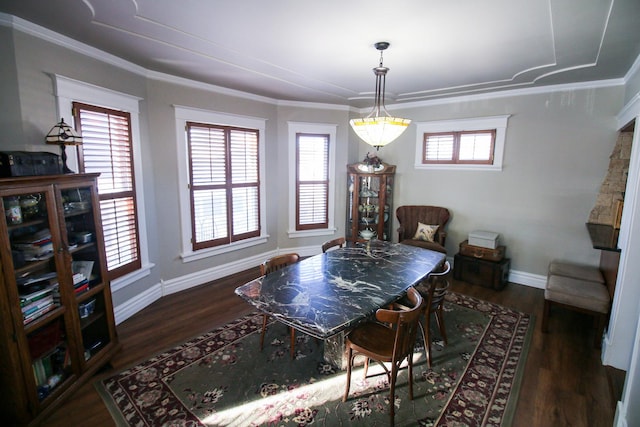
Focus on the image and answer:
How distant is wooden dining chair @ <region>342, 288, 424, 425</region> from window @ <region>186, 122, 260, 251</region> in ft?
9.12

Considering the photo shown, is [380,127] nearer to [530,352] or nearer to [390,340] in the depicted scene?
[390,340]

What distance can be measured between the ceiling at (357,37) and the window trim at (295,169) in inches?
51.4

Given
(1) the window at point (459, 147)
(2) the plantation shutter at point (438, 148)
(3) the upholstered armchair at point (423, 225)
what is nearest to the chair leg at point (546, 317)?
(3) the upholstered armchair at point (423, 225)

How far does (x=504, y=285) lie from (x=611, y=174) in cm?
184

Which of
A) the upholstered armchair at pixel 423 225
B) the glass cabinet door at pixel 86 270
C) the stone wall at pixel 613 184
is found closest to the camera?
the glass cabinet door at pixel 86 270

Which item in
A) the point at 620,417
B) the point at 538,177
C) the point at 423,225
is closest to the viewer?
the point at 620,417

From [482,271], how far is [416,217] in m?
1.31

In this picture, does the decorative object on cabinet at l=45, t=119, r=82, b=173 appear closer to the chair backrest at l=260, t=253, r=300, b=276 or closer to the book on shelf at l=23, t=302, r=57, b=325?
the book on shelf at l=23, t=302, r=57, b=325

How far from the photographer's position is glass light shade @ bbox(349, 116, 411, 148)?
2.66 m

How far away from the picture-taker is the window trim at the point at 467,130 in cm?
434

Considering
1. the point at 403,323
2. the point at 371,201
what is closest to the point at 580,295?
the point at 403,323

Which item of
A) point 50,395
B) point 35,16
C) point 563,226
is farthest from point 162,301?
point 563,226

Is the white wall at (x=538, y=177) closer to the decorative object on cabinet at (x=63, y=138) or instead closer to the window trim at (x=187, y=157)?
the window trim at (x=187, y=157)

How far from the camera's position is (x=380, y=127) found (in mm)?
2682
